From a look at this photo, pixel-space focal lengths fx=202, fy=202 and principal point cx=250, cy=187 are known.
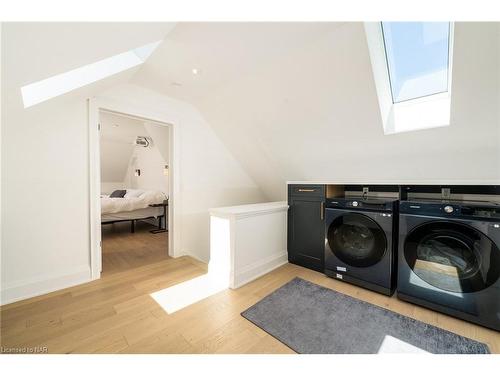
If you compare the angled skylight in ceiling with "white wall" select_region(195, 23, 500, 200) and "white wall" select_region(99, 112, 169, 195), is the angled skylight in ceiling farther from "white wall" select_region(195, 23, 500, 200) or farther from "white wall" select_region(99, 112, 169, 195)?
"white wall" select_region(99, 112, 169, 195)

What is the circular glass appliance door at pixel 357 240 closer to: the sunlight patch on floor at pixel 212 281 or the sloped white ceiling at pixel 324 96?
the sloped white ceiling at pixel 324 96

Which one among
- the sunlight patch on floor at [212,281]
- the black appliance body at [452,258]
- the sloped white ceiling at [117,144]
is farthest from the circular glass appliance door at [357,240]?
the sloped white ceiling at [117,144]

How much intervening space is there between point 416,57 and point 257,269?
8.09 ft

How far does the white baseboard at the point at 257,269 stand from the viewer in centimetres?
205

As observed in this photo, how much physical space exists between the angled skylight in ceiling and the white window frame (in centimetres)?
172

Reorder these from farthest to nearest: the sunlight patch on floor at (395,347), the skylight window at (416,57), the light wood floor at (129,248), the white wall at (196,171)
Result: the white wall at (196,171), the light wood floor at (129,248), the skylight window at (416,57), the sunlight patch on floor at (395,347)

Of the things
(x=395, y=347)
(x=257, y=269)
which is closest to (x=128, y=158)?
(x=257, y=269)

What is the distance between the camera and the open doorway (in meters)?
2.94

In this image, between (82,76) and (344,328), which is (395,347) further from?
(82,76)

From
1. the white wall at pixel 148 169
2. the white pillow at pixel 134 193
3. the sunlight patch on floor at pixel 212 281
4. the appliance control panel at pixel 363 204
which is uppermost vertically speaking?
the white wall at pixel 148 169

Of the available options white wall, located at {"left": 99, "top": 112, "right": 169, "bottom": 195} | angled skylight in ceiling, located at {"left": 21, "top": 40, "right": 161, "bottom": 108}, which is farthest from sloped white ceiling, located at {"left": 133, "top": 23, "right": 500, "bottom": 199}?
white wall, located at {"left": 99, "top": 112, "right": 169, "bottom": 195}

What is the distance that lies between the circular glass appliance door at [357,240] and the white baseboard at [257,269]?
0.69m
